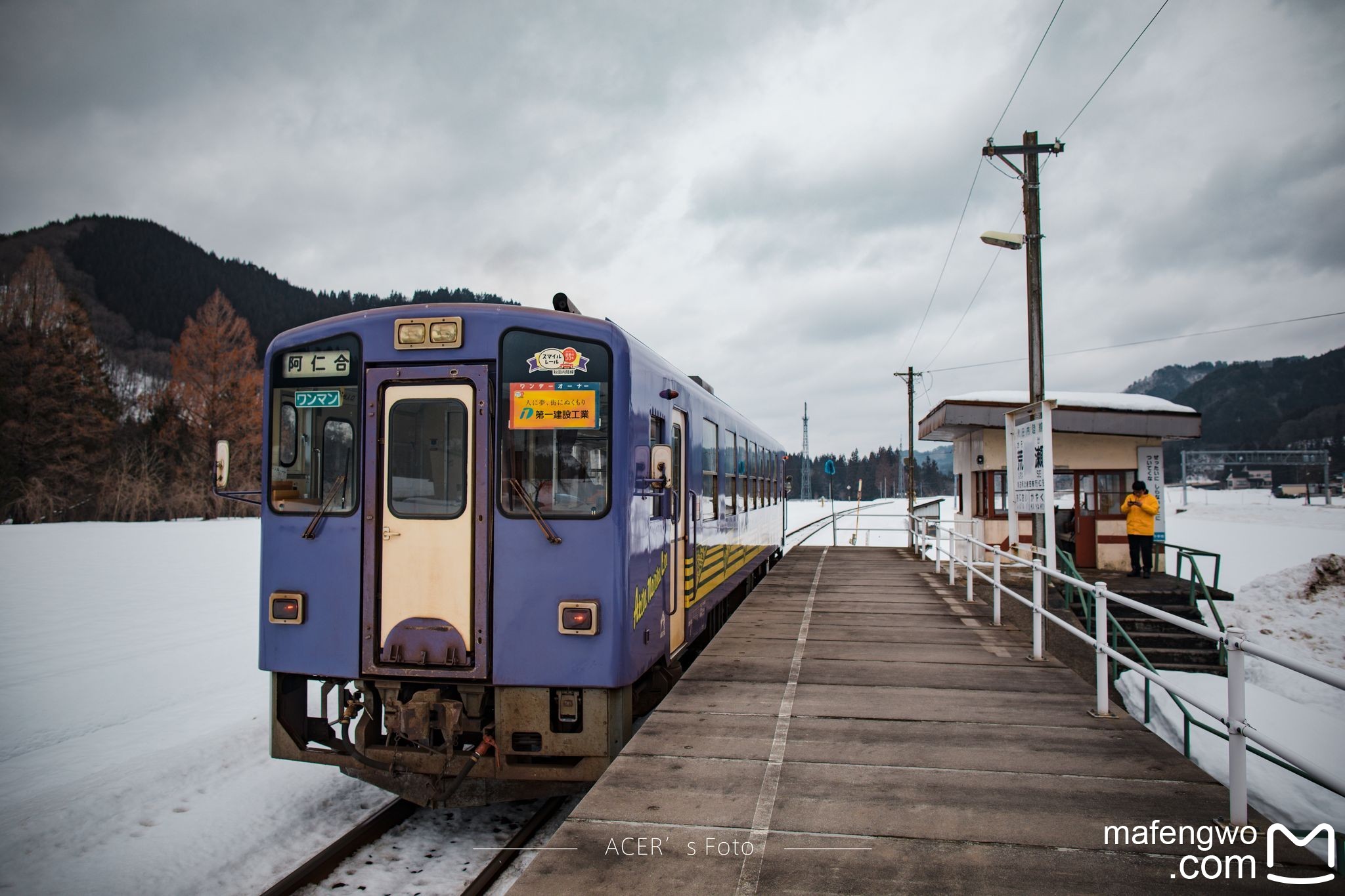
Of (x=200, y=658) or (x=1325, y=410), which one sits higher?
(x=1325, y=410)

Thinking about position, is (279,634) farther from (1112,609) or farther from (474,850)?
(1112,609)

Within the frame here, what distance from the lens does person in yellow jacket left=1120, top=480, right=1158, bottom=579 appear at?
44.3 feet

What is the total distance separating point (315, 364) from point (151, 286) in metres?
104

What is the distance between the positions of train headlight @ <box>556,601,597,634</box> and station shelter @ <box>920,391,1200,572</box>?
44.4ft

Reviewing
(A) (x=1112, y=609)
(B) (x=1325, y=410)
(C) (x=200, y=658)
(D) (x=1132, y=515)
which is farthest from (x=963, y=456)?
(B) (x=1325, y=410)

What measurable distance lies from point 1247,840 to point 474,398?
14.5ft

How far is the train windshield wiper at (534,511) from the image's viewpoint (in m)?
4.49

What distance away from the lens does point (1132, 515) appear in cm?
1378

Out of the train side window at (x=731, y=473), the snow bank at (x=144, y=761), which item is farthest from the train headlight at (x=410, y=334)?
the train side window at (x=731, y=473)

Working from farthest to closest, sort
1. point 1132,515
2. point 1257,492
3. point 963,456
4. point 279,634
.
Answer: point 1257,492 < point 963,456 < point 1132,515 < point 279,634

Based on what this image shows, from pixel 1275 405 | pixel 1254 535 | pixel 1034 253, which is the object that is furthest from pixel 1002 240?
pixel 1275 405

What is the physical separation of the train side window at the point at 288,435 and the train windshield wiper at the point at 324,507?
373 mm

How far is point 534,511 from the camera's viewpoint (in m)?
4.51

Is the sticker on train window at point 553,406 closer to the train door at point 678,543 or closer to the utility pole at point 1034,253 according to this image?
the train door at point 678,543
